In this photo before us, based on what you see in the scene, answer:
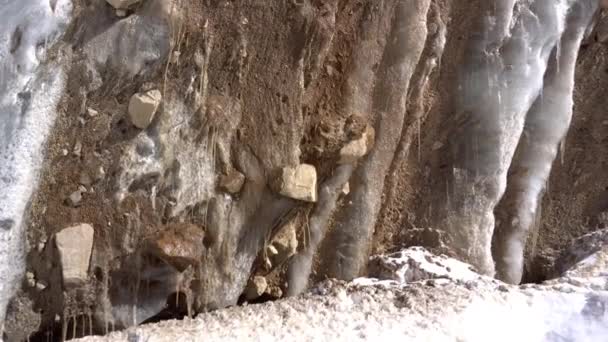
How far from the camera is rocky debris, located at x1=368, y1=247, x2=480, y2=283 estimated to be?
209 cm

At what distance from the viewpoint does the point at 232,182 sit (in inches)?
78.8

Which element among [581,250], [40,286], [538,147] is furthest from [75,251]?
[581,250]

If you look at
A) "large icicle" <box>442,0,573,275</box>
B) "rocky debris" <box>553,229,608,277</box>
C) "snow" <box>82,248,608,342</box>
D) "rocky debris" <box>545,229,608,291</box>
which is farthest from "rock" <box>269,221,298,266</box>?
"rocky debris" <box>553,229,608,277</box>

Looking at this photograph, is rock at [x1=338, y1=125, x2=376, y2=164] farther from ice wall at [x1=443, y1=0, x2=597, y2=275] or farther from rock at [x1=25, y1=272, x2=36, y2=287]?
rock at [x1=25, y1=272, x2=36, y2=287]

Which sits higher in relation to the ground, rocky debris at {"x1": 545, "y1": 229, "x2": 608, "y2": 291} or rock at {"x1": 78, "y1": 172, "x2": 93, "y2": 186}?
rock at {"x1": 78, "y1": 172, "x2": 93, "y2": 186}

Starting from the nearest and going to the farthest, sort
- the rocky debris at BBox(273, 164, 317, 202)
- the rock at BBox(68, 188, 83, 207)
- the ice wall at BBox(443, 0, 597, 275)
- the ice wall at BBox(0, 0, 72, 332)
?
the ice wall at BBox(0, 0, 72, 332) → the rock at BBox(68, 188, 83, 207) → the rocky debris at BBox(273, 164, 317, 202) → the ice wall at BBox(443, 0, 597, 275)

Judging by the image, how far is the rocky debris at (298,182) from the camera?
201 centimetres

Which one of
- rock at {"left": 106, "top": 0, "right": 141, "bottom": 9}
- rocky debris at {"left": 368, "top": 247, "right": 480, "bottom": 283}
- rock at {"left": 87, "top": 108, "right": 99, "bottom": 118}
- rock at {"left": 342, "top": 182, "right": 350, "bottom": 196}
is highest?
rock at {"left": 106, "top": 0, "right": 141, "bottom": 9}

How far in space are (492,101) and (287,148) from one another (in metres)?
0.72

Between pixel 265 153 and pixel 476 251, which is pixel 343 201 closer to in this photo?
pixel 265 153

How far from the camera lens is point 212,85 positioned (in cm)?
196

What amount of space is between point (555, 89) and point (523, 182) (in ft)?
1.13

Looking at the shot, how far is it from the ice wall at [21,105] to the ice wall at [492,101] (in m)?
1.31

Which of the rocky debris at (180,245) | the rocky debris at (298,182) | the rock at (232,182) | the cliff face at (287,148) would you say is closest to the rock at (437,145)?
the cliff face at (287,148)
